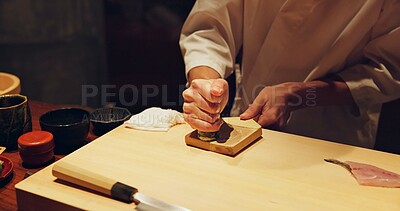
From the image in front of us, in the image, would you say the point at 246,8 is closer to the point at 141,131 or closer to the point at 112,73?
the point at 141,131

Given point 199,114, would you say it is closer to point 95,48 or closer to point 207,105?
point 207,105

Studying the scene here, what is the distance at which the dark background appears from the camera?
3080 mm

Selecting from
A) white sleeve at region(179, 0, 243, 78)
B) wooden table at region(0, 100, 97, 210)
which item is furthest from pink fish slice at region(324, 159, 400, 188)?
wooden table at region(0, 100, 97, 210)

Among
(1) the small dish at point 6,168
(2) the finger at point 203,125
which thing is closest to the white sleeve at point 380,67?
(2) the finger at point 203,125

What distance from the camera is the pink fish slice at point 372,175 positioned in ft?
3.24

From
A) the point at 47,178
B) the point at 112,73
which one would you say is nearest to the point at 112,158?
the point at 47,178

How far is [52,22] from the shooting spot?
338 cm

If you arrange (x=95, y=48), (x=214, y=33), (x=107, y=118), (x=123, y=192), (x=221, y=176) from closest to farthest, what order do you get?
(x=123, y=192) < (x=221, y=176) < (x=107, y=118) < (x=214, y=33) < (x=95, y=48)

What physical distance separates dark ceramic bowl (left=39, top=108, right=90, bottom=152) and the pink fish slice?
0.73 m

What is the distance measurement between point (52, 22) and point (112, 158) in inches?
103

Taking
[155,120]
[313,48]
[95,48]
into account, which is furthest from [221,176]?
[95,48]

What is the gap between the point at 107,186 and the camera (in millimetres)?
912

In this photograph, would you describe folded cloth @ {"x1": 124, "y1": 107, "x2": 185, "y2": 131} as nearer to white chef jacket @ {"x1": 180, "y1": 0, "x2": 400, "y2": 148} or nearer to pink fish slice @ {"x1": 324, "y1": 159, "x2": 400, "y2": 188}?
white chef jacket @ {"x1": 180, "y1": 0, "x2": 400, "y2": 148}

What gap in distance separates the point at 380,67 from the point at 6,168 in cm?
127
